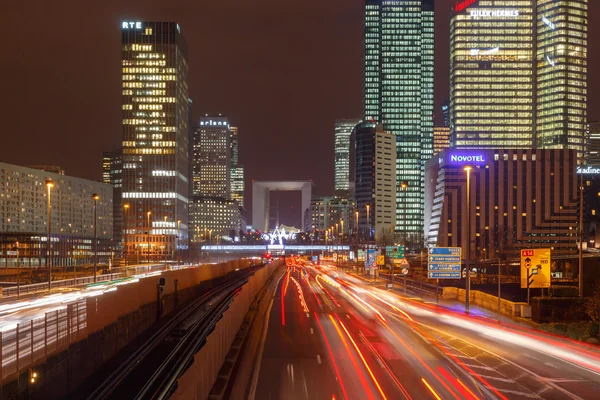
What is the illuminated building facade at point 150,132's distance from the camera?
194250mm

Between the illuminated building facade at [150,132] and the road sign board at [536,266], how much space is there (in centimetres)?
16069

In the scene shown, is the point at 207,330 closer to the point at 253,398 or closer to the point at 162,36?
the point at 253,398

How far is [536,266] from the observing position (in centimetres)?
4203

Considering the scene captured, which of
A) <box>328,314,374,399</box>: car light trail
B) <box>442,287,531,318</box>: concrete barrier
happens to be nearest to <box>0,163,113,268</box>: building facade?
<box>442,287,531,318</box>: concrete barrier

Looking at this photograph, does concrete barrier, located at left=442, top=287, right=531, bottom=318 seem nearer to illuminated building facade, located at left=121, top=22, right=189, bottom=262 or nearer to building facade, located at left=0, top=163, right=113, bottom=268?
building facade, located at left=0, top=163, right=113, bottom=268

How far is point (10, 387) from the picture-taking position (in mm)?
16781

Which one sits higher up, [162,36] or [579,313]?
[162,36]

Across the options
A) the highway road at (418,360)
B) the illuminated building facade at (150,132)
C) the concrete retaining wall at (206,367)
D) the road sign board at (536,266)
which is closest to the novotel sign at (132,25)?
the illuminated building facade at (150,132)

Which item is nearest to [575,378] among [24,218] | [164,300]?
[164,300]

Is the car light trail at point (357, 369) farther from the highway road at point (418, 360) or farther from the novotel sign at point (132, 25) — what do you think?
the novotel sign at point (132, 25)

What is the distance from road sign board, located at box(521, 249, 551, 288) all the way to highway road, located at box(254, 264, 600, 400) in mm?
5336

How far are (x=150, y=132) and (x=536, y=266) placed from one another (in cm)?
16976

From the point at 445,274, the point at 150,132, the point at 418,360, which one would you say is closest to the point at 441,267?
the point at 445,274

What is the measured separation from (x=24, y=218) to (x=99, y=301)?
553 ft
